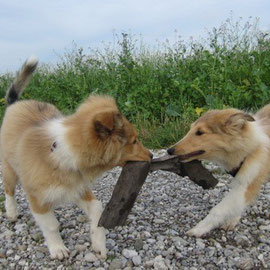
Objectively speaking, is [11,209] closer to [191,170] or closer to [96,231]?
[96,231]

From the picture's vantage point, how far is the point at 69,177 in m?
3.17

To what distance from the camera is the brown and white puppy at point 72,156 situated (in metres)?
3.00

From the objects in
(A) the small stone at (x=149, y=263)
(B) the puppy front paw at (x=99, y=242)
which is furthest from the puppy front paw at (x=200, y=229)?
(B) the puppy front paw at (x=99, y=242)

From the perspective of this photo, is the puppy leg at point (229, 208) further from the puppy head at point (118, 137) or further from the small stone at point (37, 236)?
the small stone at point (37, 236)

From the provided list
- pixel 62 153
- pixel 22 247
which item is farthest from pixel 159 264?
pixel 22 247

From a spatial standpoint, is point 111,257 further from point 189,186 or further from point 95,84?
point 95,84

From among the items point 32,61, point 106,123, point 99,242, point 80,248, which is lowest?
point 80,248

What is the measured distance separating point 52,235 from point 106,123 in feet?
4.22

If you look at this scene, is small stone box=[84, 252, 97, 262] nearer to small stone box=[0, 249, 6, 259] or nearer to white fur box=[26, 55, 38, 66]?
small stone box=[0, 249, 6, 259]

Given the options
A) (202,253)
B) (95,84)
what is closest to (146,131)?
(95,84)

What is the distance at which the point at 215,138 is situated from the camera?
12.9ft

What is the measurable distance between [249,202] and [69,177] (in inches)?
75.7

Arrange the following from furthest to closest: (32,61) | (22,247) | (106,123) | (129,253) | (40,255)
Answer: (32,61)
(22,247)
(40,255)
(129,253)
(106,123)

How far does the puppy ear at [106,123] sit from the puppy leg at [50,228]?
0.94 m
